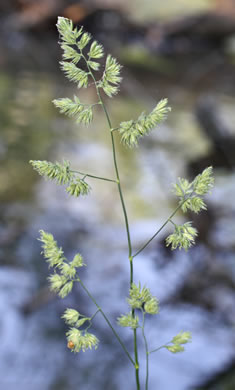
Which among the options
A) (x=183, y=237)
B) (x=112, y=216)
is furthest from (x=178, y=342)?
(x=112, y=216)

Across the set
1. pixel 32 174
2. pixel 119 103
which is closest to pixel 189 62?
pixel 119 103

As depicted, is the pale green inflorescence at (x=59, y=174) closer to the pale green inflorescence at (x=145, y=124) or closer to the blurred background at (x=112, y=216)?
the pale green inflorescence at (x=145, y=124)

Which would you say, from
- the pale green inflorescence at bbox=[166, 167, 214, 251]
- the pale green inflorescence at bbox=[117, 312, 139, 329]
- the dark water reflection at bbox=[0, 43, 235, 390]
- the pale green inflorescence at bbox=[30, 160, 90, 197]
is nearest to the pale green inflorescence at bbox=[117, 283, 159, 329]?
the pale green inflorescence at bbox=[117, 312, 139, 329]

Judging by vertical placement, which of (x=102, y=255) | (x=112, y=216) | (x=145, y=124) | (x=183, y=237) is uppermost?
(x=112, y=216)

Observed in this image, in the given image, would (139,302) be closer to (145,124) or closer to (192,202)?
(192,202)

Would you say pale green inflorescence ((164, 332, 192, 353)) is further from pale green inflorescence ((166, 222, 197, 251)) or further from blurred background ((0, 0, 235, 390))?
blurred background ((0, 0, 235, 390))

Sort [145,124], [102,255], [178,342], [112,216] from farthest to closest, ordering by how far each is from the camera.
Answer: [112,216], [102,255], [178,342], [145,124]

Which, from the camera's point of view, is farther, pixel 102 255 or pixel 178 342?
pixel 102 255

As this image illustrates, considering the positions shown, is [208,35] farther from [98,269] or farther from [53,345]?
[53,345]
